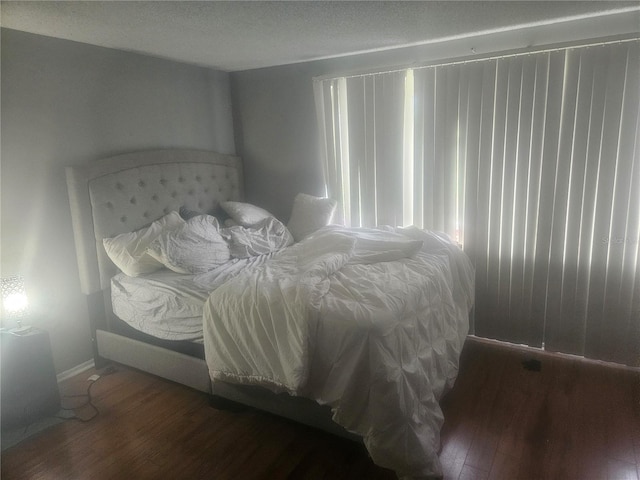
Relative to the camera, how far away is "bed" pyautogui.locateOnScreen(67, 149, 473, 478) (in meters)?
1.75

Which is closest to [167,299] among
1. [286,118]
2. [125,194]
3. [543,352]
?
[125,194]

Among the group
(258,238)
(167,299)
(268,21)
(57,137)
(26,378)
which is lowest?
(26,378)

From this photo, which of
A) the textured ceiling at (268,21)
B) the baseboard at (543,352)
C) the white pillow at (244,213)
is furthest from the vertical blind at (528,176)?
the white pillow at (244,213)

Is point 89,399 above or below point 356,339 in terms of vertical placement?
below

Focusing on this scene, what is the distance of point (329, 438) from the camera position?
2.10 meters

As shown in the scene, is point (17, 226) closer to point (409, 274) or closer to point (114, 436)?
point (114, 436)

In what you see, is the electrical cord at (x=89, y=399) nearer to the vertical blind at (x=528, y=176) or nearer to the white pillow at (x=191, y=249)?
the white pillow at (x=191, y=249)

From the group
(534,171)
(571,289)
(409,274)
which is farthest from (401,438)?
(534,171)

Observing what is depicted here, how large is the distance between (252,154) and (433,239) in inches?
78.7

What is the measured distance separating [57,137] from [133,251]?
85cm

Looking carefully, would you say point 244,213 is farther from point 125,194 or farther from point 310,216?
point 125,194

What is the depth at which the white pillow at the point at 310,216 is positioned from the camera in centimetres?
339

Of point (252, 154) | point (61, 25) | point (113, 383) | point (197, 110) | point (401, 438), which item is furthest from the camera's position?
point (252, 154)

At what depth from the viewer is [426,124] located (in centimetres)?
308
